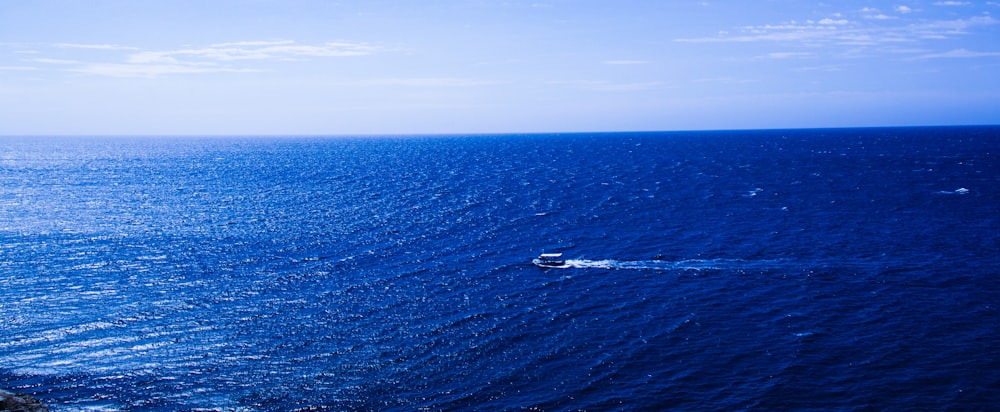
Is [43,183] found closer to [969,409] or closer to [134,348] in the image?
[134,348]

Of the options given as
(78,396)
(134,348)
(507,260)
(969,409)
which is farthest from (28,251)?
(969,409)

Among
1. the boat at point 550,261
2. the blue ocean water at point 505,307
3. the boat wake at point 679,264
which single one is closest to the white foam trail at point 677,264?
the boat wake at point 679,264

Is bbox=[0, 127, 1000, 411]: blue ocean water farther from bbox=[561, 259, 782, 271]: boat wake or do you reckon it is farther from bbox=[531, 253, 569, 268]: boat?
bbox=[531, 253, 569, 268]: boat

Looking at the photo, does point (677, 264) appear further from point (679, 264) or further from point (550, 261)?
point (550, 261)

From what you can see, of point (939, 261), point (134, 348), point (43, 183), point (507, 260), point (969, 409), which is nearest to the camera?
point (969, 409)

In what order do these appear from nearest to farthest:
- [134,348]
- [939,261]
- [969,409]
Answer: [969,409] < [134,348] < [939,261]

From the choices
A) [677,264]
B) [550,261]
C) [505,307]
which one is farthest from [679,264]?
[505,307]
